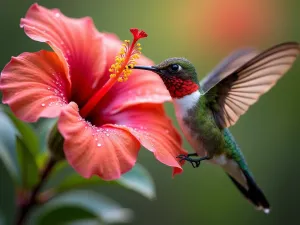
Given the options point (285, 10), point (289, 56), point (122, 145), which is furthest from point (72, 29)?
point (285, 10)

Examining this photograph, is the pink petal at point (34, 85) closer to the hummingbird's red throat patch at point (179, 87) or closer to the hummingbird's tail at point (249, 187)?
the hummingbird's red throat patch at point (179, 87)

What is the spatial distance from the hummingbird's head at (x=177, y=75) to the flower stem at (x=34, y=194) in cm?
49

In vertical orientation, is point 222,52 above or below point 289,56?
below

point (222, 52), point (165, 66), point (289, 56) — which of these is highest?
point (289, 56)

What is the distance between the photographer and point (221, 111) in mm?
2123

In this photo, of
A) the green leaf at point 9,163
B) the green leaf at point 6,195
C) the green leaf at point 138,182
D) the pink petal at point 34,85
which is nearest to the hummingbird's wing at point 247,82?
the green leaf at point 138,182

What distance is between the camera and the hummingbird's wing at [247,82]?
1910 millimetres

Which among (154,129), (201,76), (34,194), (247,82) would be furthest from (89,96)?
(201,76)

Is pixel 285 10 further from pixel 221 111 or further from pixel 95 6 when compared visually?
pixel 221 111

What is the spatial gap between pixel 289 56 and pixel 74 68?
32.8 inches

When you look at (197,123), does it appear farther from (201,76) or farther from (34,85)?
(201,76)

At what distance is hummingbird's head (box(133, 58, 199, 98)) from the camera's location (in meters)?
2.03

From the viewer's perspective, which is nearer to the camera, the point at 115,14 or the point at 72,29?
the point at 72,29

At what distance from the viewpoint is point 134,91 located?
7.20ft
